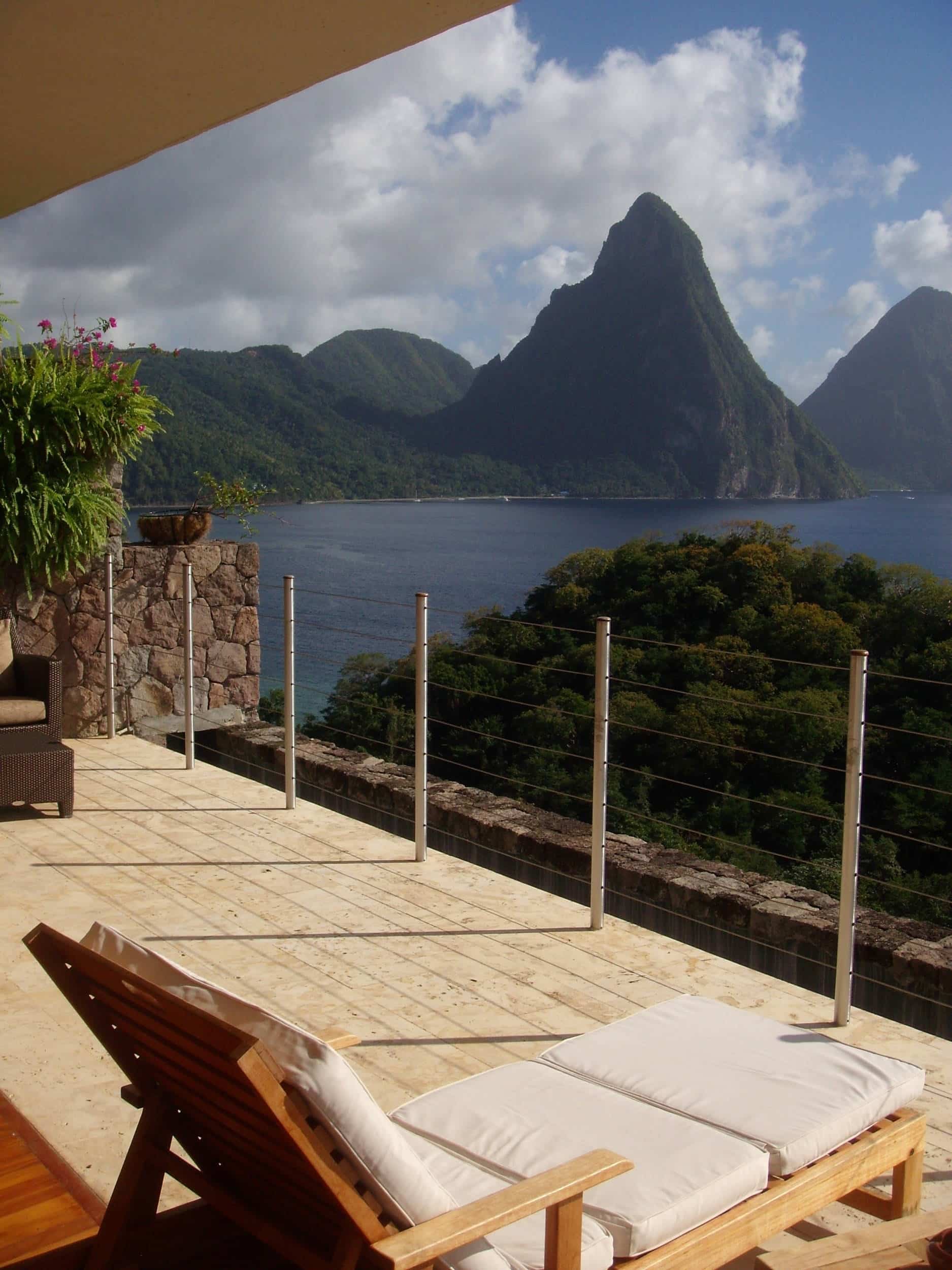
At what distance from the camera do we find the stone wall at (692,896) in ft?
12.1

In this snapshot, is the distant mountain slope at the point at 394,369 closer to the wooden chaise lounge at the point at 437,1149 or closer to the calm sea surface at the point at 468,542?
the calm sea surface at the point at 468,542

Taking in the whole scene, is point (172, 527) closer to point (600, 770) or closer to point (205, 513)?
point (205, 513)

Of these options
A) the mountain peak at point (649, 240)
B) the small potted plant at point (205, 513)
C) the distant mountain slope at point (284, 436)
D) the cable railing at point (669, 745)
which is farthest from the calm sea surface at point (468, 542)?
the small potted plant at point (205, 513)

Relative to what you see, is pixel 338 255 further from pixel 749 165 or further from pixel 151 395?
pixel 749 165

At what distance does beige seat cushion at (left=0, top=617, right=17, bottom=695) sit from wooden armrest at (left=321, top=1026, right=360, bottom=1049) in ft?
12.9

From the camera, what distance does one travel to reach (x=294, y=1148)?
1348 millimetres

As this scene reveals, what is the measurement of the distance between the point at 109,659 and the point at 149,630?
32 centimetres

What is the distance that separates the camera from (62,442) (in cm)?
631

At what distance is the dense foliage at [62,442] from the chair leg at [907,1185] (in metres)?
5.37

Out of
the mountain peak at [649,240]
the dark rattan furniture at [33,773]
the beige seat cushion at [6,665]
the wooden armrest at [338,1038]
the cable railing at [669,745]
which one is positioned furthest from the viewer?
the mountain peak at [649,240]

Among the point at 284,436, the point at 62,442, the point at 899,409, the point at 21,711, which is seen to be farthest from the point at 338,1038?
the point at 899,409

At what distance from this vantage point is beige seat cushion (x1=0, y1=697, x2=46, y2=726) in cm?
509

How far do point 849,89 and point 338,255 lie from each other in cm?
1491

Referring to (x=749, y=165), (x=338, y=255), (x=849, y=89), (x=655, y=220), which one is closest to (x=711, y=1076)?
(x=338, y=255)
